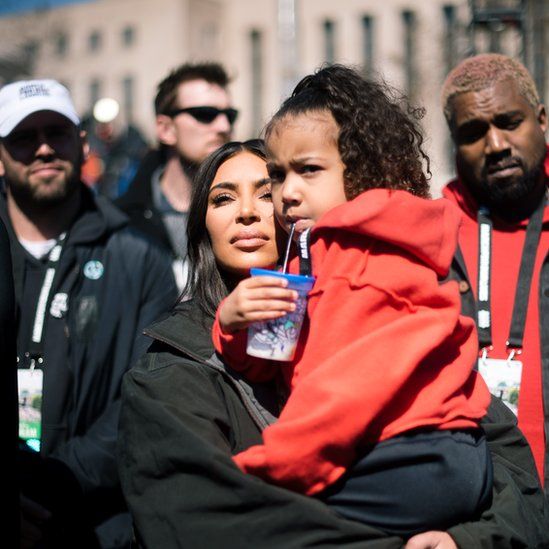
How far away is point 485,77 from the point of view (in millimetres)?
3871

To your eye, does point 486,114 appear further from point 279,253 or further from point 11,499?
point 11,499

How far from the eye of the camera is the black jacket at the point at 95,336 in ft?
12.4

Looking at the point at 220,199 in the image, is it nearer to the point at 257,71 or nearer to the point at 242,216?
the point at 242,216

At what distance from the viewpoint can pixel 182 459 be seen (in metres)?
2.33

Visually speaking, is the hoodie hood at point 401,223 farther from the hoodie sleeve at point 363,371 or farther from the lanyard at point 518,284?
the lanyard at point 518,284

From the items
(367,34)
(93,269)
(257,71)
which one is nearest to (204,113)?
(93,269)

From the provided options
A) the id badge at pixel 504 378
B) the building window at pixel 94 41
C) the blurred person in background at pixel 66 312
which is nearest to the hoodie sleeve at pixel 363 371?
the id badge at pixel 504 378

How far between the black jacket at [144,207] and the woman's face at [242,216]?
2.27 m

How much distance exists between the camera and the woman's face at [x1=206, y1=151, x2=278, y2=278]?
2922mm

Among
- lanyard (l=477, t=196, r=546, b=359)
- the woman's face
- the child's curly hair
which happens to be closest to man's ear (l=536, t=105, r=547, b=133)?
lanyard (l=477, t=196, r=546, b=359)

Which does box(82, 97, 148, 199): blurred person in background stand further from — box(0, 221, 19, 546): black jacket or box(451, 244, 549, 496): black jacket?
box(0, 221, 19, 546): black jacket

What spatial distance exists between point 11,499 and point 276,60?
206 feet

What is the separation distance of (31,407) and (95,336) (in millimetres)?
422

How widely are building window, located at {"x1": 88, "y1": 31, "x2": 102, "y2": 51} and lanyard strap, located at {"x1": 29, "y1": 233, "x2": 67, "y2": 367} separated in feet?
222
